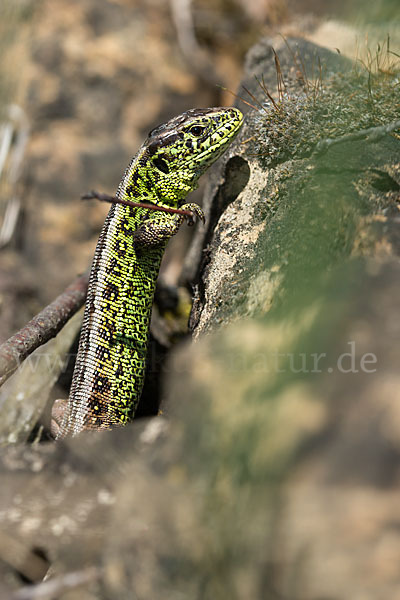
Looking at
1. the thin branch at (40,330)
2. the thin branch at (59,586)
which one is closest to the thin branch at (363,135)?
the thin branch at (40,330)

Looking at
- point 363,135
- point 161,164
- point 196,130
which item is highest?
point 196,130

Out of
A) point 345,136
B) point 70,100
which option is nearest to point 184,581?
point 345,136

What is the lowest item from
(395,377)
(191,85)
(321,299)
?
(395,377)

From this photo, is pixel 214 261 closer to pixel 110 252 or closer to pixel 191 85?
pixel 110 252

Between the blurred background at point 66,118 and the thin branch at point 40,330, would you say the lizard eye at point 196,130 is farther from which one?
the blurred background at point 66,118

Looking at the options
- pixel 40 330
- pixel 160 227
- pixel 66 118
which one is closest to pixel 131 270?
pixel 160 227

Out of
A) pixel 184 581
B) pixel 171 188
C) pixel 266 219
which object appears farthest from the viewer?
pixel 171 188

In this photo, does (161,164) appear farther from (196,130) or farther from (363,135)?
(363,135)
